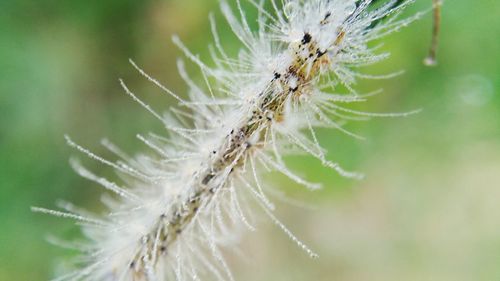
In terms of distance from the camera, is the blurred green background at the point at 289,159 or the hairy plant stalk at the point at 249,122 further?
the blurred green background at the point at 289,159

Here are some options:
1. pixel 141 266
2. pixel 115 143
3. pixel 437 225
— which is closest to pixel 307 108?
pixel 141 266

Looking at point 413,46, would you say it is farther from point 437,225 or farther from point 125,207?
point 125,207

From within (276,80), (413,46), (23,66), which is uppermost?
(23,66)

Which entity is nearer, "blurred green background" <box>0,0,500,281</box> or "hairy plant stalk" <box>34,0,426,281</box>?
"hairy plant stalk" <box>34,0,426,281</box>

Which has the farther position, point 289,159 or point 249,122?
point 289,159

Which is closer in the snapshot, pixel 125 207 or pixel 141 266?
pixel 141 266

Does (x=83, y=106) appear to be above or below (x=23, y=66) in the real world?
below

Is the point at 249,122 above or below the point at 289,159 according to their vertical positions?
above

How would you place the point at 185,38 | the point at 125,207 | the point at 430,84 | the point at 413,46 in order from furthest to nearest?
the point at 185,38
the point at 430,84
the point at 413,46
the point at 125,207
